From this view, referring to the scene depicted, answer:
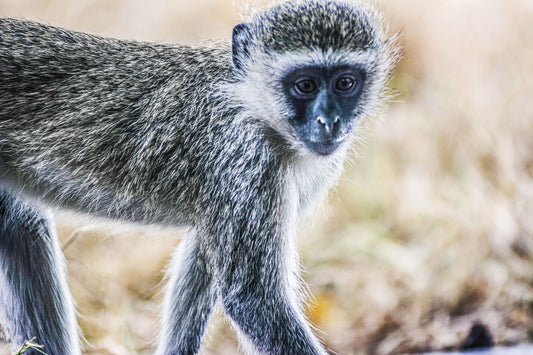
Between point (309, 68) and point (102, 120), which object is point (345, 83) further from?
point (102, 120)

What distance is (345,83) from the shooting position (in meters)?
4.22

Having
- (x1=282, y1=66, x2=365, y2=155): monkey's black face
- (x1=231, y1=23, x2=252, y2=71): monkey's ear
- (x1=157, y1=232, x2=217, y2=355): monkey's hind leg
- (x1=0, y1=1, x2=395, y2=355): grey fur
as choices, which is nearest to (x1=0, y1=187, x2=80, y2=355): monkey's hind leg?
(x1=0, y1=1, x2=395, y2=355): grey fur

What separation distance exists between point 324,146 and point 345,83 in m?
0.38

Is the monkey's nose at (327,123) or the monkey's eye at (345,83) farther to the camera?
the monkey's eye at (345,83)

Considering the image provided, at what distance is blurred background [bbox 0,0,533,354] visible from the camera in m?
6.41

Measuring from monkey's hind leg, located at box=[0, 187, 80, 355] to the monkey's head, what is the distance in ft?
4.50

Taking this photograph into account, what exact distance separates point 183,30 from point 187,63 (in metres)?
4.81

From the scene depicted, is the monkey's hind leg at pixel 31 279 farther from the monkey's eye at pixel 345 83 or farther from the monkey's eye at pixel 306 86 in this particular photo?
the monkey's eye at pixel 345 83

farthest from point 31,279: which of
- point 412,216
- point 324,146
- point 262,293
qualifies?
point 412,216

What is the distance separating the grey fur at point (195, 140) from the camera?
4.17 m

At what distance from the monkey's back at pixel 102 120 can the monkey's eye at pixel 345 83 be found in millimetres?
595

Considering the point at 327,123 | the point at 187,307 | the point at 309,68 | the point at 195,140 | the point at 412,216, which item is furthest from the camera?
the point at 412,216

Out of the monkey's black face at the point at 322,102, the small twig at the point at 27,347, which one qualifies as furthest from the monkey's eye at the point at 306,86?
the small twig at the point at 27,347

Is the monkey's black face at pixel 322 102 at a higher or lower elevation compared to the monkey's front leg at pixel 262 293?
higher
